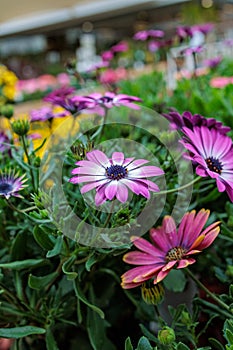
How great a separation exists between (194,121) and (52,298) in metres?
→ 0.20

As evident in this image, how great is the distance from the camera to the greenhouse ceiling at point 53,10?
5.62 meters

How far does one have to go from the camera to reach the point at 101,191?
32cm

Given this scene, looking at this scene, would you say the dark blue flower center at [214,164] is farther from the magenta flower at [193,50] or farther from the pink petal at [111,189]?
the magenta flower at [193,50]

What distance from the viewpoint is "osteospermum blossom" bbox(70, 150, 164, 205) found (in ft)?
1.05

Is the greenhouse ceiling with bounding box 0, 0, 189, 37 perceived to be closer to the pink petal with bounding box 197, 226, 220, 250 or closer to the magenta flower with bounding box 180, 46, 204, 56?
the magenta flower with bounding box 180, 46, 204, 56

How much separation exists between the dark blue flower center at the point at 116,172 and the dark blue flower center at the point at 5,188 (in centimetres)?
9

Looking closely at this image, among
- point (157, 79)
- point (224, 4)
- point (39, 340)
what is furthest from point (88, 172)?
point (224, 4)

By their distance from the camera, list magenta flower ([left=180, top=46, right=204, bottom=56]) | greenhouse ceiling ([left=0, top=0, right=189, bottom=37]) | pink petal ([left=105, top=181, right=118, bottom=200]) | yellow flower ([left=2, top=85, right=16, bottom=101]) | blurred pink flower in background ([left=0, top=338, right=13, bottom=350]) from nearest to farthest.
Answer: pink petal ([left=105, top=181, right=118, bottom=200]) → blurred pink flower in background ([left=0, top=338, right=13, bottom=350]) → magenta flower ([left=180, top=46, right=204, bottom=56]) → yellow flower ([left=2, top=85, right=16, bottom=101]) → greenhouse ceiling ([left=0, top=0, right=189, bottom=37])

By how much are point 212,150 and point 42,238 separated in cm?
15

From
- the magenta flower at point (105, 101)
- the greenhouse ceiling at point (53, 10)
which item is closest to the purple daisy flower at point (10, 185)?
the magenta flower at point (105, 101)

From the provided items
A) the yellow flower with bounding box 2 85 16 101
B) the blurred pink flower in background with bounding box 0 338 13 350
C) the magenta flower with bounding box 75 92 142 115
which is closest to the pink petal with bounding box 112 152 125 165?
the magenta flower with bounding box 75 92 142 115

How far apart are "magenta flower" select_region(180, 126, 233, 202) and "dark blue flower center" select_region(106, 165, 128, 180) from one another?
2.1 inches

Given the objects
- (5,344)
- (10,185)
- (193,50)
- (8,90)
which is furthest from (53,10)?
(10,185)

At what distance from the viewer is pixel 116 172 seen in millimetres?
335
